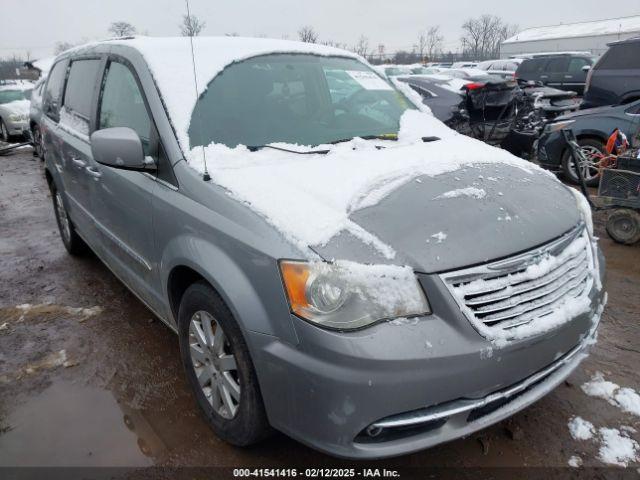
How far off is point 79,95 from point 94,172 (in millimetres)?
849

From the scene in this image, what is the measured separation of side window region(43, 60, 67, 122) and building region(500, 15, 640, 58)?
5156cm

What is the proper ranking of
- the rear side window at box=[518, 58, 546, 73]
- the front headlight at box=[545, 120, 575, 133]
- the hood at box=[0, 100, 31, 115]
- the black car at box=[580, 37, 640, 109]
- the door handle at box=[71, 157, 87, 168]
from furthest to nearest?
the rear side window at box=[518, 58, 546, 73] < the hood at box=[0, 100, 31, 115] < the black car at box=[580, 37, 640, 109] < the front headlight at box=[545, 120, 575, 133] < the door handle at box=[71, 157, 87, 168]

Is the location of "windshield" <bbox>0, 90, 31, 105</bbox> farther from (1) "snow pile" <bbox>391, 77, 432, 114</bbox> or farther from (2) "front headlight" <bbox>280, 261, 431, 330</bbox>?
(2) "front headlight" <bbox>280, 261, 431, 330</bbox>

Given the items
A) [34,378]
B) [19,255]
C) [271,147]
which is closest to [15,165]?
[19,255]

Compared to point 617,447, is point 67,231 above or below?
above

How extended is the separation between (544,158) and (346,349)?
647 centimetres

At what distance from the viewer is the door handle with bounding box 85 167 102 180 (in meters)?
3.10

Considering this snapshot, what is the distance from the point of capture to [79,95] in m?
3.63

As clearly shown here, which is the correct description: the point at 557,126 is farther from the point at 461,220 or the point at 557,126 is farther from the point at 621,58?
the point at 461,220

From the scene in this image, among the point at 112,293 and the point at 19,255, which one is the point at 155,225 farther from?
the point at 19,255

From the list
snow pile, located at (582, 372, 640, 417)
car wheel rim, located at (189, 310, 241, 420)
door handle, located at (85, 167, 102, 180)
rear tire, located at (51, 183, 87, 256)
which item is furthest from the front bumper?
rear tire, located at (51, 183, 87, 256)

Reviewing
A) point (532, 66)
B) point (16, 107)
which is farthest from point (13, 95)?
point (532, 66)

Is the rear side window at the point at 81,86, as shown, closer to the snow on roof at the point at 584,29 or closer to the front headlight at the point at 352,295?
the front headlight at the point at 352,295

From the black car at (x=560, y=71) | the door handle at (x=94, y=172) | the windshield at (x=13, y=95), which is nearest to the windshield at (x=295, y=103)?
the door handle at (x=94, y=172)
